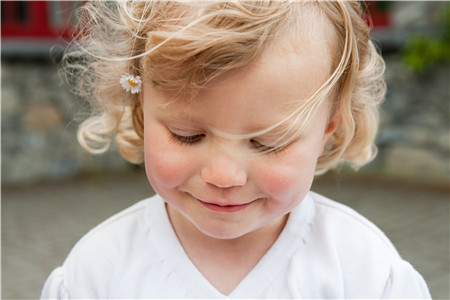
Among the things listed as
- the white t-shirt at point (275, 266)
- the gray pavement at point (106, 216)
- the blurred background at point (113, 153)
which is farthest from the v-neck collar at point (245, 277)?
the blurred background at point (113, 153)

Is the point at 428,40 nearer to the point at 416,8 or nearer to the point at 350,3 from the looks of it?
the point at 416,8

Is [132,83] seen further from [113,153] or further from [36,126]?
[113,153]

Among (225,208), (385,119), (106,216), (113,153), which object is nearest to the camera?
(225,208)

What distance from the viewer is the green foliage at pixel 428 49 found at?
5148 mm

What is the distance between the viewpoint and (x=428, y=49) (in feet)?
17.2

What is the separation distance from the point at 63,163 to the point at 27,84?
0.95 meters

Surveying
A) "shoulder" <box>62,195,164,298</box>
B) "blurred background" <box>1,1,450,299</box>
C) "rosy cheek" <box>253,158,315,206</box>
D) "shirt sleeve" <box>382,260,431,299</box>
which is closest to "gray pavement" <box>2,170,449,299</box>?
"blurred background" <box>1,1,450,299</box>

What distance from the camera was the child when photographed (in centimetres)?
108

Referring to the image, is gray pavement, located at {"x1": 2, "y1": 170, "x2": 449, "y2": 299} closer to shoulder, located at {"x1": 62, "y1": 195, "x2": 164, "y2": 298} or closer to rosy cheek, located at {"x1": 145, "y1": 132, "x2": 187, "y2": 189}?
shoulder, located at {"x1": 62, "y1": 195, "x2": 164, "y2": 298}

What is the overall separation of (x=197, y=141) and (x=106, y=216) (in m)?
3.85

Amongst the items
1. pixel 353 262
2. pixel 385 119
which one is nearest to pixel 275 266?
pixel 353 262

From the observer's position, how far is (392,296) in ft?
4.43

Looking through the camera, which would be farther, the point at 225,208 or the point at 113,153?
the point at 113,153

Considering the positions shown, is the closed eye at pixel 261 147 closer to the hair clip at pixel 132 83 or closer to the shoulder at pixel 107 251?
Result: the hair clip at pixel 132 83
